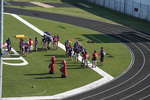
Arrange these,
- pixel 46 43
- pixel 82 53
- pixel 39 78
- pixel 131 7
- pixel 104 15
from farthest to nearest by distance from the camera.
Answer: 1. pixel 131 7
2. pixel 104 15
3. pixel 46 43
4. pixel 82 53
5. pixel 39 78

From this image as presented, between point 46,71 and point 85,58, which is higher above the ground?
point 85,58

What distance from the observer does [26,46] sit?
→ 148 feet

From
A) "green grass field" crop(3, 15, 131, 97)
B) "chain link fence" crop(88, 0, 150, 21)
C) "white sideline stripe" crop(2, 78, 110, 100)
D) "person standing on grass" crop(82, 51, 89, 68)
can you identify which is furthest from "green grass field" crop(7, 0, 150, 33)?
"white sideline stripe" crop(2, 78, 110, 100)

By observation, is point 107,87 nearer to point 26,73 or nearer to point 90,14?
point 26,73

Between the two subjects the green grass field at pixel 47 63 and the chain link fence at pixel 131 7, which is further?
the chain link fence at pixel 131 7

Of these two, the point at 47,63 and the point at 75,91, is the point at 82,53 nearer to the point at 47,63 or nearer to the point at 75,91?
the point at 47,63

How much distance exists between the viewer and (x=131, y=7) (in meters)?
79.3

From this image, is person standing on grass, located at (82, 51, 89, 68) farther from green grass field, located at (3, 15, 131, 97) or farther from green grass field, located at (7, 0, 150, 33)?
green grass field, located at (7, 0, 150, 33)

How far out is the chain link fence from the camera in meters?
74.6

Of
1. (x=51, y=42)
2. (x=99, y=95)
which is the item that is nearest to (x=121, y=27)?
(x=51, y=42)

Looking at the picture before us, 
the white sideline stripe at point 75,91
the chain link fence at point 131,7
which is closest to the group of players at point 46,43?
the white sideline stripe at point 75,91

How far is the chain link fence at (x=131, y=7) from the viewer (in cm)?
7462

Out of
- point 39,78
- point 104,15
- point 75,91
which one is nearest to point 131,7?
point 104,15

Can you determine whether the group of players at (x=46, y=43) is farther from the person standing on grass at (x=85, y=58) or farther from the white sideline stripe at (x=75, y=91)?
the white sideline stripe at (x=75, y=91)
